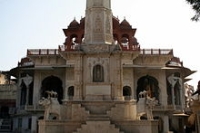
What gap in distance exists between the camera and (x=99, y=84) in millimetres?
20438

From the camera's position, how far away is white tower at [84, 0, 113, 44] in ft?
70.0

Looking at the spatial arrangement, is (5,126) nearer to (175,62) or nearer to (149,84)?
(149,84)

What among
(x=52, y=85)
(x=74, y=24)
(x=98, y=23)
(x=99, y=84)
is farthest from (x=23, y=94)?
(x=98, y=23)

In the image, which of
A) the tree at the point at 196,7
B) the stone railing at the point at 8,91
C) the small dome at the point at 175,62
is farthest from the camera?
the stone railing at the point at 8,91

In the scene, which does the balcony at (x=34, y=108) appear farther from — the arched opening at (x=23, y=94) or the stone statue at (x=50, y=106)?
the stone statue at (x=50, y=106)

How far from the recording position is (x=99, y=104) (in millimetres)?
19812

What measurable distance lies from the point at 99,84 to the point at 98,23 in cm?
469

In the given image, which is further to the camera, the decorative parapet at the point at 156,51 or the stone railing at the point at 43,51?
the stone railing at the point at 43,51

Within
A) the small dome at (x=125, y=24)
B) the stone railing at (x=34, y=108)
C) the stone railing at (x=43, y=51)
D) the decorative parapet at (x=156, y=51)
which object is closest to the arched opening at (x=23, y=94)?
the stone railing at (x=34, y=108)

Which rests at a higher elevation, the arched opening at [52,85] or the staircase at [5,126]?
the arched opening at [52,85]

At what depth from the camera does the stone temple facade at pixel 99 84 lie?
19.1 m

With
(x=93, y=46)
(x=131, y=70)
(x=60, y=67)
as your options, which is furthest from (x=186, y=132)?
(x=93, y=46)

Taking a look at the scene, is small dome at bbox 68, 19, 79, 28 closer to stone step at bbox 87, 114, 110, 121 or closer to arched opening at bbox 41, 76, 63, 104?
arched opening at bbox 41, 76, 63, 104

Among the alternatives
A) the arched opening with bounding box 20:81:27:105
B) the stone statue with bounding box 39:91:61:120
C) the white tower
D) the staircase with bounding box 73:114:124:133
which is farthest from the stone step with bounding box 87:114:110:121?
the arched opening with bounding box 20:81:27:105
